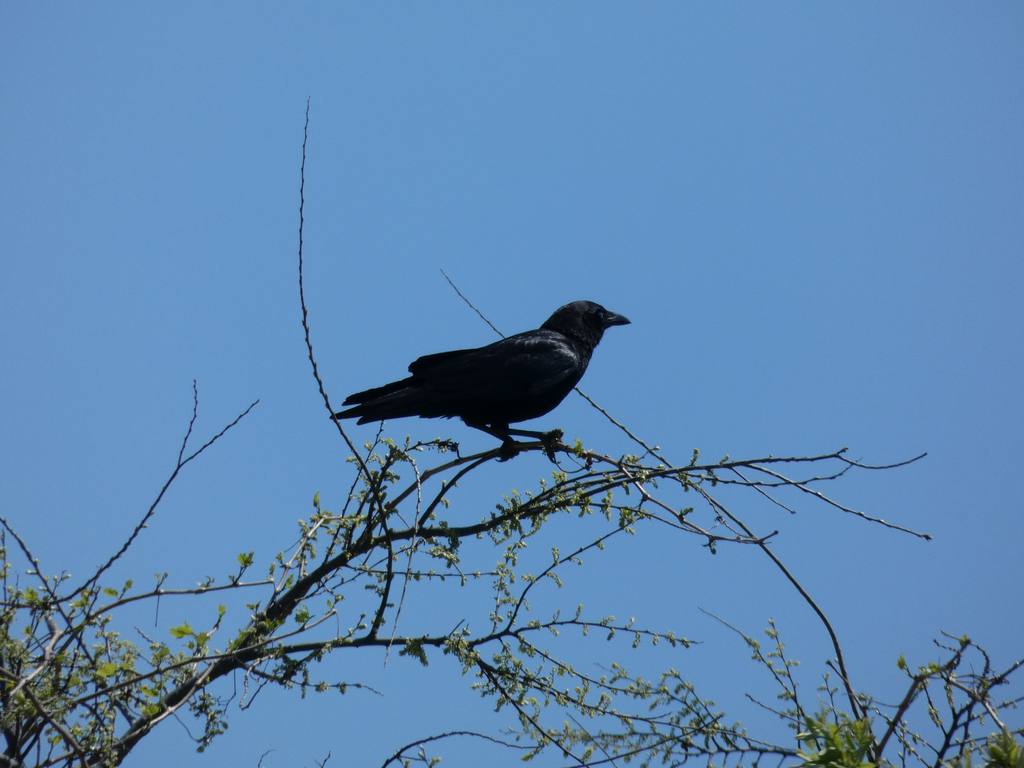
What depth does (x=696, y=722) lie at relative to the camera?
147 inches

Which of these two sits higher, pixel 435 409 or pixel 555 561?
pixel 435 409

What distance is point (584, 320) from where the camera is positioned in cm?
699

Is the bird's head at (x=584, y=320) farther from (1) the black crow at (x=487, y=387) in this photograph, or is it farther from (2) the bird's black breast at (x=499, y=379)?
(2) the bird's black breast at (x=499, y=379)

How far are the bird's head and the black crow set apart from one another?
0.58 metres

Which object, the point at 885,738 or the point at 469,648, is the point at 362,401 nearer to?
the point at 469,648

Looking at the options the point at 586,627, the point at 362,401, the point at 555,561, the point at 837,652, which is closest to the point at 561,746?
the point at 586,627

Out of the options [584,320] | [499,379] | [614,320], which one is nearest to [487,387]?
[499,379]

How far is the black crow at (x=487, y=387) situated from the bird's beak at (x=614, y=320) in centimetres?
97

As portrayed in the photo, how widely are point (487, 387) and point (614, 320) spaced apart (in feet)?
6.71

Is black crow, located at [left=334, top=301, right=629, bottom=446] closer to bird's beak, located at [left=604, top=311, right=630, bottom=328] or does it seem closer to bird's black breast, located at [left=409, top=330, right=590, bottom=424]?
bird's black breast, located at [left=409, top=330, right=590, bottom=424]

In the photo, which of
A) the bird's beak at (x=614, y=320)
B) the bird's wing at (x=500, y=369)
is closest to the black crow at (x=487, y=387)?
the bird's wing at (x=500, y=369)

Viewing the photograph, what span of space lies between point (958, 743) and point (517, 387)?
376cm

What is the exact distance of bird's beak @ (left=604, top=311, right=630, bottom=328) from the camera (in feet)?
23.5

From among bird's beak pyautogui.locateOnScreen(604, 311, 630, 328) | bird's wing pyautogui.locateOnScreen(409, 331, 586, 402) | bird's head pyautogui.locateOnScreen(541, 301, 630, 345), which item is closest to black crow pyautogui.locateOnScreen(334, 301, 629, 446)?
bird's wing pyautogui.locateOnScreen(409, 331, 586, 402)
